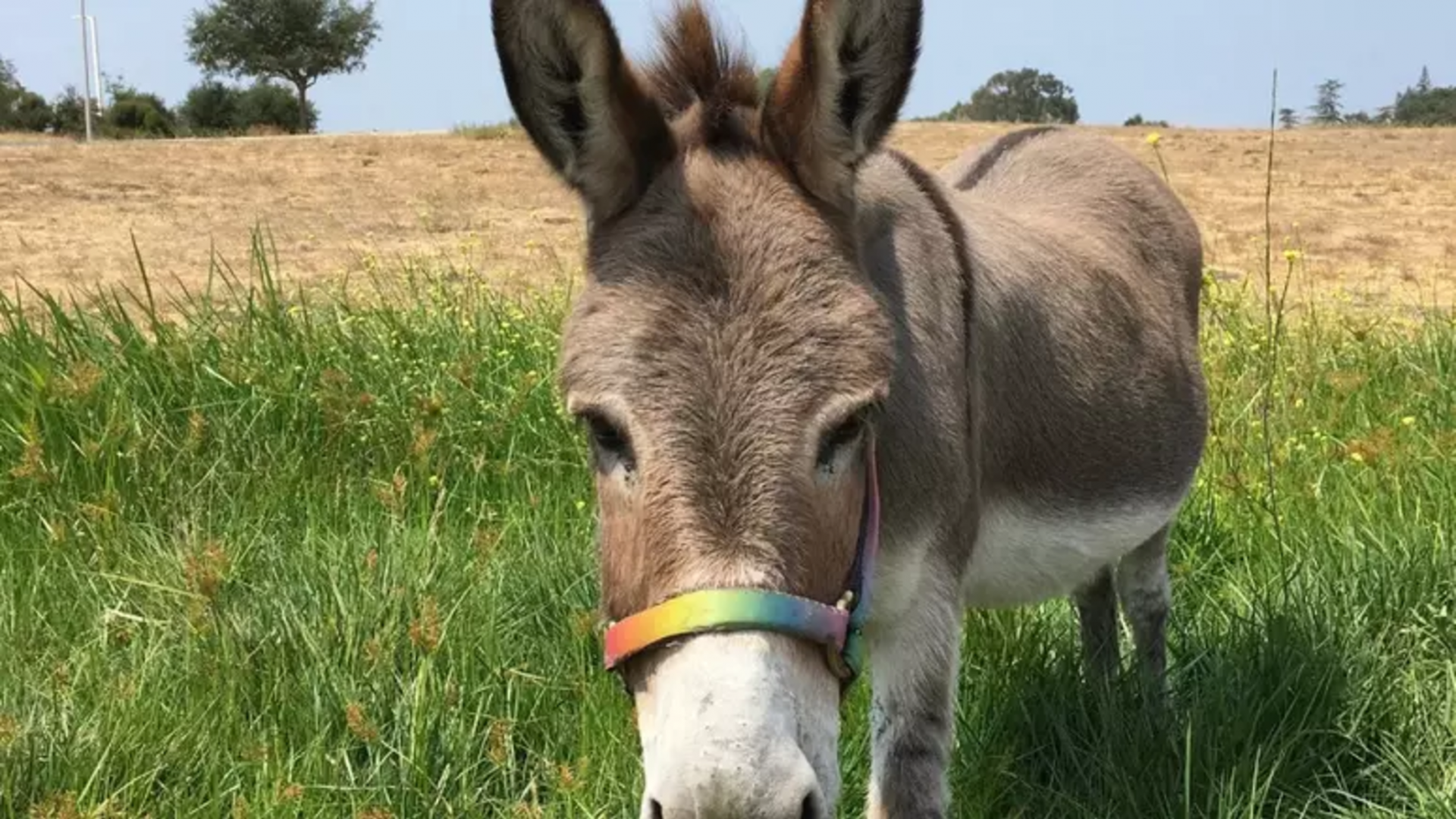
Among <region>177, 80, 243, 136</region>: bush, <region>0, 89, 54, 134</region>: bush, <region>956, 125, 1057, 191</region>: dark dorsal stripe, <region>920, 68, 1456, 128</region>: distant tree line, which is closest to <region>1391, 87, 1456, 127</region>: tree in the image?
<region>920, 68, 1456, 128</region>: distant tree line

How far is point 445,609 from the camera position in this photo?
339 cm

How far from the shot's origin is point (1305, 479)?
14.5 ft

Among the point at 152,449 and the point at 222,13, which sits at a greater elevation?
the point at 222,13

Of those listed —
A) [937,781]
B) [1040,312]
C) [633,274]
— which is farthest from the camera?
[1040,312]

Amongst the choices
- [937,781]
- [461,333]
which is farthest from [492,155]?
[937,781]

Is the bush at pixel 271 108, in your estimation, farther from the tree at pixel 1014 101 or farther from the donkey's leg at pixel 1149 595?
the donkey's leg at pixel 1149 595

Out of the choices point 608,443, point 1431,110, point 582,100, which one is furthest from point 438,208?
point 1431,110

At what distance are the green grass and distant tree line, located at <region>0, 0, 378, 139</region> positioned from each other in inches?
1815

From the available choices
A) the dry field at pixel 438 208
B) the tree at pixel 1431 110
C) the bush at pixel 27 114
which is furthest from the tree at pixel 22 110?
the tree at pixel 1431 110

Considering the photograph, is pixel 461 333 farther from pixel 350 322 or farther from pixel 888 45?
pixel 888 45

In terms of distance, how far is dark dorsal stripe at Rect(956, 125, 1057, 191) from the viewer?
4148mm

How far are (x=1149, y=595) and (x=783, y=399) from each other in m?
2.34

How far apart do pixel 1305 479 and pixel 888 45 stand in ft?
10.2

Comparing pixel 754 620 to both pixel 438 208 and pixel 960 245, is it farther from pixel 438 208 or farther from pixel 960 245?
pixel 438 208
